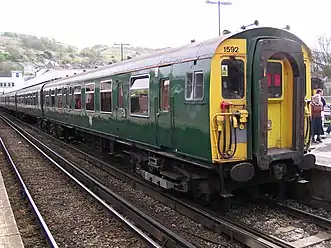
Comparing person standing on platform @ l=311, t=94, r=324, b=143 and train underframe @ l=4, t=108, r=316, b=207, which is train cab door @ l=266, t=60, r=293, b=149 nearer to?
train underframe @ l=4, t=108, r=316, b=207

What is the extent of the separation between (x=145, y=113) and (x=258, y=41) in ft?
10.8

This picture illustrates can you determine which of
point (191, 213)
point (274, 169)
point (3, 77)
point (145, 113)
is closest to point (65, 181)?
point (145, 113)

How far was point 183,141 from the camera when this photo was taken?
7.45 m

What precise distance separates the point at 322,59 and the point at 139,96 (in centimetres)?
4058

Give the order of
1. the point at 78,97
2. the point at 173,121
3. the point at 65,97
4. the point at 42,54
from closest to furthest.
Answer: the point at 173,121
the point at 78,97
the point at 65,97
the point at 42,54

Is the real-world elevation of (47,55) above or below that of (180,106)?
above

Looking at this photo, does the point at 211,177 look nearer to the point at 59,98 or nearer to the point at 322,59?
the point at 59,98

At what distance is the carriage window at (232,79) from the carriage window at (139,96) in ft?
8.47

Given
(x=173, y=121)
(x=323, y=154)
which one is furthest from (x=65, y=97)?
(x=323, y=154)

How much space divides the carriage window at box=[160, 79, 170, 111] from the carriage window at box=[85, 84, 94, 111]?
18.3 ft

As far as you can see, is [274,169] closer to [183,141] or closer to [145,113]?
[183,141]

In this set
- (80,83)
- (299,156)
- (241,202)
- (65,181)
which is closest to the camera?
(299,156)

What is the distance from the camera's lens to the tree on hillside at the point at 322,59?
40487mm

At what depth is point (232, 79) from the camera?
267 inches
